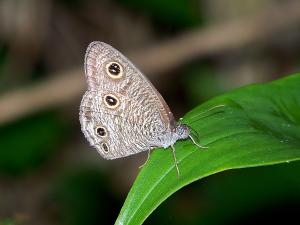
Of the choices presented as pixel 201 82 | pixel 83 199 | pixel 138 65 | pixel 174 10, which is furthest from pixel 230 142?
pixel 201 82

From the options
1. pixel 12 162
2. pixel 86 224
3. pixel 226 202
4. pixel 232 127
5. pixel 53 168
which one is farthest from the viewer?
pixel 53 168

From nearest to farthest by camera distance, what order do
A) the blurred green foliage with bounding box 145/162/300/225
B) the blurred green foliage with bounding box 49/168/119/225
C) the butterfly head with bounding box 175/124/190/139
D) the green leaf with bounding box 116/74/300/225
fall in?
the green leaf with bounding box 116/74/300/225 < the butterfly head with bounding box 175/124/190/139 < the blurred green foliage with bounding box 145/162/300/225 < the blurred green foliage with bounding box 49/168/119/225

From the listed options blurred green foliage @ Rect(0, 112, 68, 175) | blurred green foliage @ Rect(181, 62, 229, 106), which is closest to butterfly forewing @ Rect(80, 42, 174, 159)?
blurred green foliage @ Rect(0, 112, 68, 175)

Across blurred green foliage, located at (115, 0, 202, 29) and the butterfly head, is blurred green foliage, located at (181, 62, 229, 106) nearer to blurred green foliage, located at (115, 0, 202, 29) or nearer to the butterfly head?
blurred green foliage, located at (115, 0, 202, 29)

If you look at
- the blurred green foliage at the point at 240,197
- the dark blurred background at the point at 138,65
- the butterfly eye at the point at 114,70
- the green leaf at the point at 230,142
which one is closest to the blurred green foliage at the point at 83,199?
Result: the dark blurred background at the point at 138,65

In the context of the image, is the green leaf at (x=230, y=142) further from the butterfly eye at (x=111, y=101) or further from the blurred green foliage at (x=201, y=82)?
the blurred green foliage at (x=201, y=82)

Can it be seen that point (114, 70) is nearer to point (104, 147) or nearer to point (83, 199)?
point (104, 147)

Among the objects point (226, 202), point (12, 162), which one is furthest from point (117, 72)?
point (12, 162)

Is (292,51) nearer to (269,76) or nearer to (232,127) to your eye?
(269,76)
